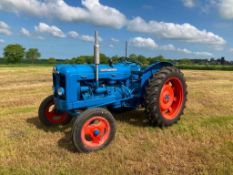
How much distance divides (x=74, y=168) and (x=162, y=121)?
2.33m

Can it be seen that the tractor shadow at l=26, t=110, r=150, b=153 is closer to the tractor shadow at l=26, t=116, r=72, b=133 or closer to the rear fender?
the tractor shadow at l=26, t=116, r=72, b=133

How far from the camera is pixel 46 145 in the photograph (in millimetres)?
4562

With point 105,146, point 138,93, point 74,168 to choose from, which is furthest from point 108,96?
point 74,168

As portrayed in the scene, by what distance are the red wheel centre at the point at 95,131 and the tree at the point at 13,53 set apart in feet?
299

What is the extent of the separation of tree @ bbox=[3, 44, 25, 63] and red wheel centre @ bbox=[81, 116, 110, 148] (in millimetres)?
91163

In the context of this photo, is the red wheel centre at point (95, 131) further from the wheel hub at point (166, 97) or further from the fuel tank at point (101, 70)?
the wheel hub at point (166, 97)

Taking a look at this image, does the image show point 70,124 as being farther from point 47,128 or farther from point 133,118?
point 133,118

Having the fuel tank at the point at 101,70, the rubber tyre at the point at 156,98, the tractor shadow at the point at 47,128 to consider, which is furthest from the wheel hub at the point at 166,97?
the tractor shadow at the point at 47,128

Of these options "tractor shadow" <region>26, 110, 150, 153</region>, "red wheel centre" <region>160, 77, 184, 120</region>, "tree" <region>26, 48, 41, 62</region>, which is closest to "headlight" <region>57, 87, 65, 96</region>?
"tractor shadow" <region>26, 110, 150, 153</region>

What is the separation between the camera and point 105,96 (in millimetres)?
5230

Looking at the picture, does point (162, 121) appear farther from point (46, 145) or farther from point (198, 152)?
point (46, 145)

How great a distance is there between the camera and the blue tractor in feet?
14.6


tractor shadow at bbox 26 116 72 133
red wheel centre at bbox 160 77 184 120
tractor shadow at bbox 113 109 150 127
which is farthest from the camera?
tractor shadow at bbox 113 109 150 127

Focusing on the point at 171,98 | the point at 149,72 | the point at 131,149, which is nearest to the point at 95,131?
the point at 131,149
